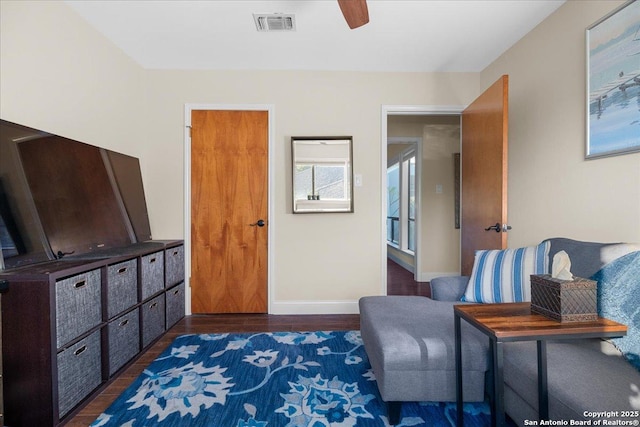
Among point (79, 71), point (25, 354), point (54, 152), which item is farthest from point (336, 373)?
point (79, 71)

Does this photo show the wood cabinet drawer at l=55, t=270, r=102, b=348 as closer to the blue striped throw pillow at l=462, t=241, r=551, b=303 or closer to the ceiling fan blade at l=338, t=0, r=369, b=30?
the ceiling fan blade at l=338, t=0, r=369, b=30

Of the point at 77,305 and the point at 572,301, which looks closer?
the point at 572,301

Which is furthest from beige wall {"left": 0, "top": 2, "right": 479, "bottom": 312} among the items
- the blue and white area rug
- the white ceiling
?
the blue and white area rug

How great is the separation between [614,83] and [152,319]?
11.5 feet

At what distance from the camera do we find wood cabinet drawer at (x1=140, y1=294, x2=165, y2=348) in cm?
217

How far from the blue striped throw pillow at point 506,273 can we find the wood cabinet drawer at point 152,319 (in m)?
2.37

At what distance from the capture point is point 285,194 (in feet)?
9.85

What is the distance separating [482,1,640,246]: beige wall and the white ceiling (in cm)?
24

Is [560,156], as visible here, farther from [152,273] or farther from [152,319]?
[152,319]

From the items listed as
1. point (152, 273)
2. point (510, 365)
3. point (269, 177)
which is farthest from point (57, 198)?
point (510, 365)

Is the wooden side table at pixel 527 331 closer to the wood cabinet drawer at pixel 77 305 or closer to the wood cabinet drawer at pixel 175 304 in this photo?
the wood cabinet drawer at pixel 77 305

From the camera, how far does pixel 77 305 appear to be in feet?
5.07

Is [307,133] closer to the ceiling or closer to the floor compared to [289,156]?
closer to the ceiling

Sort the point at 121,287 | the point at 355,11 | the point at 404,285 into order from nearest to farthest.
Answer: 1. the point at 355,11
2. the point at 121,287
3. the point at 404,285
